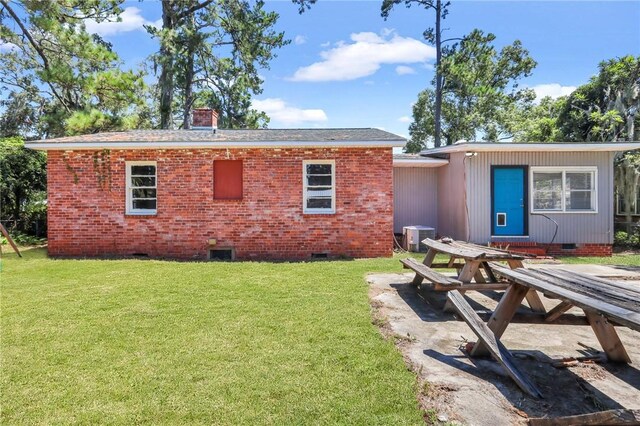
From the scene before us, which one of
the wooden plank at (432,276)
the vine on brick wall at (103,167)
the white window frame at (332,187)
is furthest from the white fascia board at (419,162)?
the vine on brick wall at (103,167)

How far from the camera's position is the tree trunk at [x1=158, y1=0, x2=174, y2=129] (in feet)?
63.2

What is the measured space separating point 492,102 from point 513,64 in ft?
11.9

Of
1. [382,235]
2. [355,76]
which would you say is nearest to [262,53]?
[355,76]

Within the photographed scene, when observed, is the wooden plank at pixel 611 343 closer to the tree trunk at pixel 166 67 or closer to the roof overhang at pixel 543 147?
the roof overhang at pixel 543 147

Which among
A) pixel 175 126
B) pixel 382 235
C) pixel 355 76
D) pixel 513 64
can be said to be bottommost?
pixel 382 235

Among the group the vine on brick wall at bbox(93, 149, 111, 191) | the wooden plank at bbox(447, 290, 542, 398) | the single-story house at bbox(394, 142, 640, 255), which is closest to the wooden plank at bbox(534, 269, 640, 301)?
the wooden plank at bbox(447, 290, 542, 398)

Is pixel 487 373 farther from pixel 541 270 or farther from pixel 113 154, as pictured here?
pixel 113 154

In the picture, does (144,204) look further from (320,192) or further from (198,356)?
(198,356)

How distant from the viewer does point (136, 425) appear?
97.0 inches

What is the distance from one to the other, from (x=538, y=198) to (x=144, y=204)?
11307 mm

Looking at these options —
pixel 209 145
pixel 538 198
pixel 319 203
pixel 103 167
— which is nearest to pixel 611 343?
pixel 319 203

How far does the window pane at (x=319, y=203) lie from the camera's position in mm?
10102

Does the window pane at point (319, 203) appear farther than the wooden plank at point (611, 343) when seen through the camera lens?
Yes

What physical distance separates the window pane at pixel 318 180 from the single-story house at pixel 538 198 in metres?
4.15
